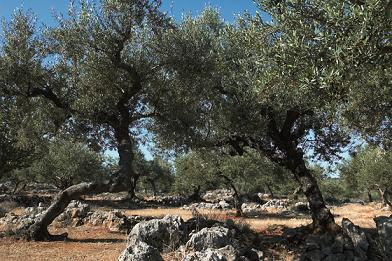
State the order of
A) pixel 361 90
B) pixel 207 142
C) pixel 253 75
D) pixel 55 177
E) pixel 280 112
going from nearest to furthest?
pixel 361 90
pixel 253 75
pixel 280 112
pixel 207 142
pixel 55 177

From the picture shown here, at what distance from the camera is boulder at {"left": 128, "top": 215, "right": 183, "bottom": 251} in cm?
1588

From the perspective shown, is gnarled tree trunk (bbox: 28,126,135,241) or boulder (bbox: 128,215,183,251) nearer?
boulder (bbox: 128,215,183,251)

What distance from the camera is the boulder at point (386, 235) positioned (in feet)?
50.0

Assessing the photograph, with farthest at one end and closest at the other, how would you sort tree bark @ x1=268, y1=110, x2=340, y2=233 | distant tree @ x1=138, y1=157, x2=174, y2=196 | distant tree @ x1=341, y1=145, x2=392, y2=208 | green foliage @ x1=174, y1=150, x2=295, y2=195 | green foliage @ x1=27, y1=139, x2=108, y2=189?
distant tree @ x1=138, y1=157, x2=174, y2=196 → green foliage @ x1=27, y1=139, x2=108, y2=189 → distant tree @ x1=341, y1=145, x2=392, y2=208 → green foliage @ x1=174, y1=150, x2=295, y2=195 → tree bark @ x1=268, y1=110, x2=340, y2=233

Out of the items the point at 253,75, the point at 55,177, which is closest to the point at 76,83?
the point at 253,75

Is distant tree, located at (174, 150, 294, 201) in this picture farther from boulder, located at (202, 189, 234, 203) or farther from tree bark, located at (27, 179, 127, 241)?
tree bark, located at (27, 179, 127, 241)

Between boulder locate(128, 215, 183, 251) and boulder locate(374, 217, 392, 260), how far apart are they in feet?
24.8

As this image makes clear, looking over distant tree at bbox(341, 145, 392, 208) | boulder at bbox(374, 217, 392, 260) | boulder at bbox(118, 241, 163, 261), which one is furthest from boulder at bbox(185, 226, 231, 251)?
distant tree at bbox(341, 145, 392, 208)

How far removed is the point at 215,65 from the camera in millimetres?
18969

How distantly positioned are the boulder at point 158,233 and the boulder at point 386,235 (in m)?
7.56

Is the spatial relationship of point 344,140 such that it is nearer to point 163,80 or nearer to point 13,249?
point 163,80

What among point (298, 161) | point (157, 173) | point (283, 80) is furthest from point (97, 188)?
point (157, 173)

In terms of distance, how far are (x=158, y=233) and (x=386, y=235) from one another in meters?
8.48

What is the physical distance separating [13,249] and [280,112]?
42.4 feet
